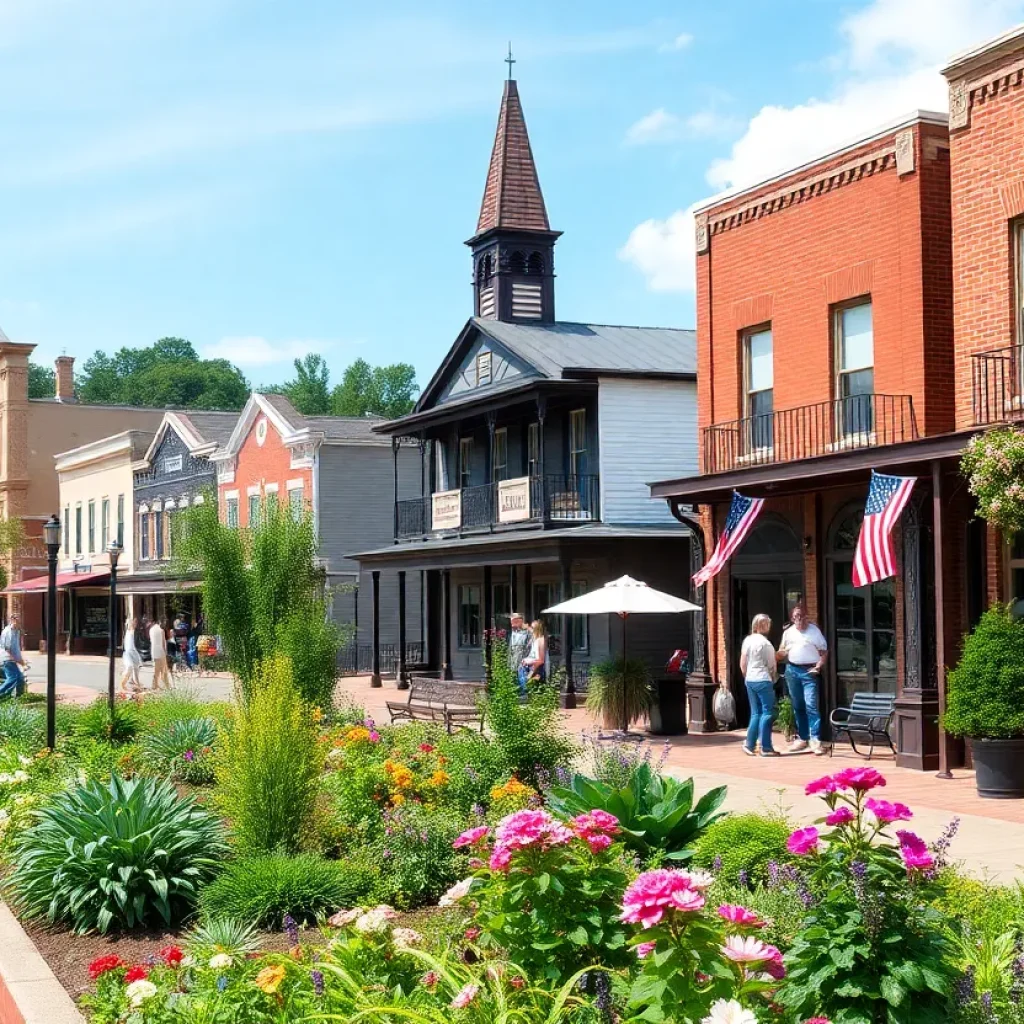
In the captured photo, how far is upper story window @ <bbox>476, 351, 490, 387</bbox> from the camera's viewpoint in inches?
1212

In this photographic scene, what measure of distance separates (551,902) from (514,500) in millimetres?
23038

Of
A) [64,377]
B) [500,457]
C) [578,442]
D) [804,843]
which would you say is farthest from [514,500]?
[64,377]

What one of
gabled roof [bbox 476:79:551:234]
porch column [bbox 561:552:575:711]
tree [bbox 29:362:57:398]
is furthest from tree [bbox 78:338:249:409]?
porch column [bbox 561:552:575:711]

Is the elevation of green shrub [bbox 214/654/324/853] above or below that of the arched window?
below

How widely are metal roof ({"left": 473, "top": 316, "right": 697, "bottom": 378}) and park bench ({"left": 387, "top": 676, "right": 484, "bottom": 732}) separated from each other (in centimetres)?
870

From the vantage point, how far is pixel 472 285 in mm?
33656

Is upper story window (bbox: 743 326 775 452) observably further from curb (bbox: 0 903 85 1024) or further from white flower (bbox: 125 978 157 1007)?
white flower (bbox: 125 978 157 1007)

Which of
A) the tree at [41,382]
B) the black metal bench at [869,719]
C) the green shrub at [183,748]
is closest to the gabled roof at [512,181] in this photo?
the black metal bench at [869,719]

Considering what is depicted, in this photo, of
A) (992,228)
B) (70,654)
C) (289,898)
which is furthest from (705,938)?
(70,654)

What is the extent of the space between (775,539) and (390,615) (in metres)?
19.7

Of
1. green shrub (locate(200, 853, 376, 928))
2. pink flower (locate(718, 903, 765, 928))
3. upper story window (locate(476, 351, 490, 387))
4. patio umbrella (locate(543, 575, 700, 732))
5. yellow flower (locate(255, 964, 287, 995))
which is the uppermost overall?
upper story window (locate(476, 351, 490, 387))

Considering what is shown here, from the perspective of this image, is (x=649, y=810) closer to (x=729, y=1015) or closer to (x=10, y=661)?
(x=729, y=1015)

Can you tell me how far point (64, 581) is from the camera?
168 ft

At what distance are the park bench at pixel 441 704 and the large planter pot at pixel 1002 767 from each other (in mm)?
6822
